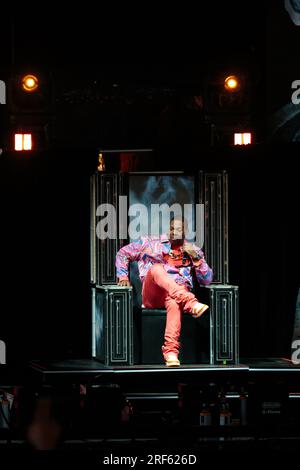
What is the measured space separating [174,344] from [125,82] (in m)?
2.57

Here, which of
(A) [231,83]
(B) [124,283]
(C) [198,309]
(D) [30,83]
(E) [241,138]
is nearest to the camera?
(C) [198,309]

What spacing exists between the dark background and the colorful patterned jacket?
869 mm

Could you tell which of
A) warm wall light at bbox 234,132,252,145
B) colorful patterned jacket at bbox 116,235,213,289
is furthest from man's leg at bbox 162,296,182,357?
warm wall light at bbox 234,132,252,145

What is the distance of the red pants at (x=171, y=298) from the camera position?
8906 millimetres

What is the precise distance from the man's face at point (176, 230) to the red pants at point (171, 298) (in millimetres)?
249

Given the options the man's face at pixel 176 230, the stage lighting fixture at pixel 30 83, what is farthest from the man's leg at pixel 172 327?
the stage lighting fixture at pixel 30 83

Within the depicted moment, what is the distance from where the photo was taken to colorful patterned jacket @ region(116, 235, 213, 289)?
30.2 ft

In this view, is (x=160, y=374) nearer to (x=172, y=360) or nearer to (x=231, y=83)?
(x=172, y=360)

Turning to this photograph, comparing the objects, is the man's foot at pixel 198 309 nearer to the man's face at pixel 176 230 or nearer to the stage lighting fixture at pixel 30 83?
the man's face at pixel 176 230

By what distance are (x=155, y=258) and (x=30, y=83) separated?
169 centimetres

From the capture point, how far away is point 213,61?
10.1 metres

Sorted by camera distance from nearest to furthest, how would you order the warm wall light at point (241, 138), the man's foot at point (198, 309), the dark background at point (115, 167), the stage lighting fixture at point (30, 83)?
1. the man's foot at point (198, 309)
2. the stage lighting fixture at point (30, 83)
3. the warm wall light at point (241, 138)
4. the dark background at point (115, 167)

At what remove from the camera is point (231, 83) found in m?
9.52

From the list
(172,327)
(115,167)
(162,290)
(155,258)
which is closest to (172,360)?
(172,327)
